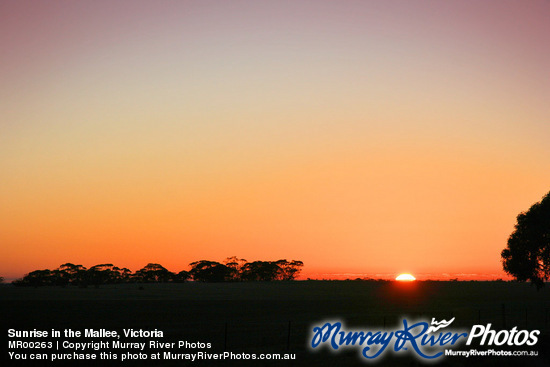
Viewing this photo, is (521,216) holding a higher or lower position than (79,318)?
higher

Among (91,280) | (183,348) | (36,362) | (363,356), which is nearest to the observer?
(36,362)

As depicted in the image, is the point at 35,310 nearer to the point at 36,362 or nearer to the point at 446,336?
the point at 36,362

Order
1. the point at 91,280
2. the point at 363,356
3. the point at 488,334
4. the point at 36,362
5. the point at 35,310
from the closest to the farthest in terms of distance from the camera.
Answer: the point at 36,362 < the point at 363,356 < the point at 488,334 < the point at 35,310 < the point at 91,280

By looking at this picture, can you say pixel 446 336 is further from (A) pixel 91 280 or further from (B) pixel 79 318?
(A) pixel 91 280

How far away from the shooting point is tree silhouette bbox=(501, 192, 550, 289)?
53188mm

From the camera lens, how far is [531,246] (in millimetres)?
55156

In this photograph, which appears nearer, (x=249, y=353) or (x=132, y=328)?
(x=249, y=353)

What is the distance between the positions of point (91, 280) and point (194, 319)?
13718 centimetres

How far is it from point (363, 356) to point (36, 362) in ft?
56.2

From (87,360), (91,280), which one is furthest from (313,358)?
(91,280)

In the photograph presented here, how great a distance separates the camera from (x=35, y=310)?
55906 mm

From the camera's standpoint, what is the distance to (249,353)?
28.9 m

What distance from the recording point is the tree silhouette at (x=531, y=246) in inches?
2094

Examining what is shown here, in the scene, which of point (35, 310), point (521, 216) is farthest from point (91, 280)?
point (521, 216)
